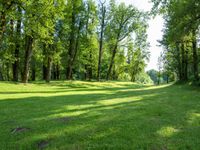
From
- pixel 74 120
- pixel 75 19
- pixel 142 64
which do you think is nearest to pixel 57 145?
pixel 74 120

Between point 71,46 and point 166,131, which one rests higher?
point 71,46

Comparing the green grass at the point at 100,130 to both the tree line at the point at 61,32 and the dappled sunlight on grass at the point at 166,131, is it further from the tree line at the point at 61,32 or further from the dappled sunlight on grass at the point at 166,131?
the tree line at the point at 61,32

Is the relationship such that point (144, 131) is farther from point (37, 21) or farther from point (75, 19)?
point (75, 19)

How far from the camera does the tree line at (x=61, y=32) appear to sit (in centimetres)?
2002

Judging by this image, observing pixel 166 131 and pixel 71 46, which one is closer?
pixel 166 131

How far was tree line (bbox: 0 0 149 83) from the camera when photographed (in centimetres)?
2002

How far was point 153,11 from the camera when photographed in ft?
64.0

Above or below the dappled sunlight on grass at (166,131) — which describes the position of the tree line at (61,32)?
above

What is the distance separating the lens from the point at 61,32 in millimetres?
32250

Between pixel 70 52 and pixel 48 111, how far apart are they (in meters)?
28.2

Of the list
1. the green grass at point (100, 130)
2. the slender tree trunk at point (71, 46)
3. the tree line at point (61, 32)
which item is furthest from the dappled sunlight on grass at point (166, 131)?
the slender tree trunk at point (71, 46)

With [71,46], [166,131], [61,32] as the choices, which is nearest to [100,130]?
[166,131]

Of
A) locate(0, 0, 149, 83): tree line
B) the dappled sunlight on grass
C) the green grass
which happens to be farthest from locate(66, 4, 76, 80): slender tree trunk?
the dappled sunlight on grass

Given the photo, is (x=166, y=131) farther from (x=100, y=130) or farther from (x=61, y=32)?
(x=61, y=32)
